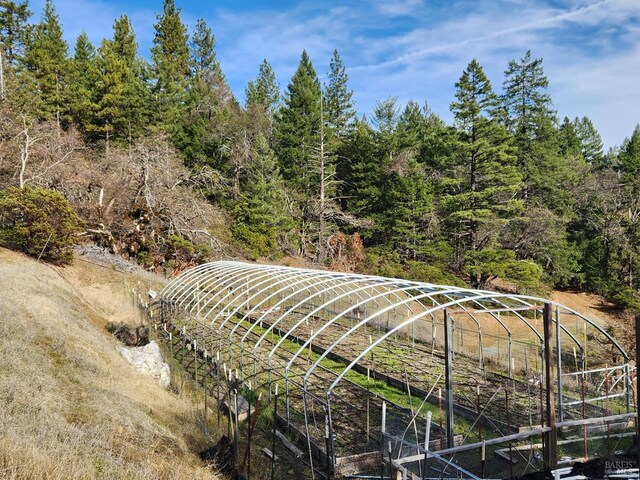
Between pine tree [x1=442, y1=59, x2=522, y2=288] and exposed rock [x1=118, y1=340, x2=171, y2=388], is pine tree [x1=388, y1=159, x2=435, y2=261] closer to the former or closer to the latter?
pine tree [x1=442, y1=59, x2=522, y2=288]

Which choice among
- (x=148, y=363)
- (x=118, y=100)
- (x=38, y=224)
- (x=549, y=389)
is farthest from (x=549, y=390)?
(x=118, y=100)

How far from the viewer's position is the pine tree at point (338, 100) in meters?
38.2

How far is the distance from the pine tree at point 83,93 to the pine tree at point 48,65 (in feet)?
1.91

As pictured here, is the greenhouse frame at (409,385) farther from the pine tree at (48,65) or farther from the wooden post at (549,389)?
the pine tree at (48,65)

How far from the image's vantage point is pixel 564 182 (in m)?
35.1

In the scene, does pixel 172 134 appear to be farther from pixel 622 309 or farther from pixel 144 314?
pixel 622 309

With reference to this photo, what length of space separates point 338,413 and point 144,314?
11030mm

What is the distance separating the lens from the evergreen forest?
74.8ft

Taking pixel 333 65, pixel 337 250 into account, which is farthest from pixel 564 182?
pixel 333 65

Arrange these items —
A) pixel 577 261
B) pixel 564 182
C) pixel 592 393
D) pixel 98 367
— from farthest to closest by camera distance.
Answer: pixel 564 182, pixel 577 261, pixel 592 393, pixel 98 367

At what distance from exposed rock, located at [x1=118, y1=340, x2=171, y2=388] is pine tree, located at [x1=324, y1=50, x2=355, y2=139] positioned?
98.1 ft

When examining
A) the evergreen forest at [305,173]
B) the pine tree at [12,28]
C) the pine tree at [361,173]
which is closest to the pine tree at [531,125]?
the evergreen forest at [305,173]

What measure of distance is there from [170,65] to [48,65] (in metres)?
7.63

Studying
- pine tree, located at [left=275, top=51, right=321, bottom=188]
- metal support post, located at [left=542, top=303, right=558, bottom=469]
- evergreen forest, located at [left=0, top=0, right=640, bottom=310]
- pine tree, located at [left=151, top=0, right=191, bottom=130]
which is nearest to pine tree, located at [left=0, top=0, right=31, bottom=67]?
evergreen forest, located at [left=0, top=0, right=640, bottom=310]
